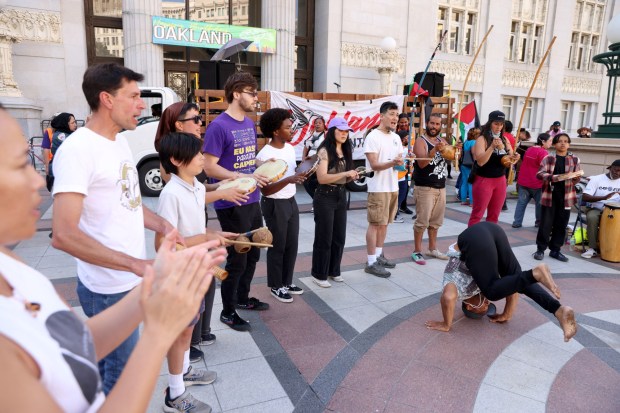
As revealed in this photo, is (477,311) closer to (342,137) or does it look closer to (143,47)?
(342,137)

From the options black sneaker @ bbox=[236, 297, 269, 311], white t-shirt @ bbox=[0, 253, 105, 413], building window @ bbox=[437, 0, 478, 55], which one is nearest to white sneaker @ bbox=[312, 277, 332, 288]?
black sneaker @ bbox=[236, 297, 269, 311]

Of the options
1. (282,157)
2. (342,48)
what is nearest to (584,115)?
(342,48)

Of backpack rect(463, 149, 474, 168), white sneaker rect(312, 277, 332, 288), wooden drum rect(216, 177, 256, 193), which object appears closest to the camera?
wooden drum rect(216, 177, 256, 193)

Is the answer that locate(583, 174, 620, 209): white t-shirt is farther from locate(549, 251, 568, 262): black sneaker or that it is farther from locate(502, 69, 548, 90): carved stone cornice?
locate(502, 69, 548, 90): carved stone cornice

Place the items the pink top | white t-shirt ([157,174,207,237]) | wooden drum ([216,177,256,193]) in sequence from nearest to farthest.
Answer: white t-shirt ([157,174,207,237])
wooden drum ([216,177,256,193])
the pink top

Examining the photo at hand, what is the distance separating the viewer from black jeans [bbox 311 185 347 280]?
14.4 feet

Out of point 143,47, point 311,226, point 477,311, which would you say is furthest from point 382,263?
point 143,47

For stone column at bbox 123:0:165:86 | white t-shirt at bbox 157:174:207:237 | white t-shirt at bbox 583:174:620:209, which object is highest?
stone column at bbox 123:0:165:86

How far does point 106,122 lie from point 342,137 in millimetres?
2814

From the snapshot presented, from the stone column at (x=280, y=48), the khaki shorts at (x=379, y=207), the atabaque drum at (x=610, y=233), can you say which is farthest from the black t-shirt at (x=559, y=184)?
the stone column at (x=280, y=48)

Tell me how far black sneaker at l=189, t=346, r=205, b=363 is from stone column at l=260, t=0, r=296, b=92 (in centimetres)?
1344

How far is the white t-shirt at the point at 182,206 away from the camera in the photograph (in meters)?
2.48

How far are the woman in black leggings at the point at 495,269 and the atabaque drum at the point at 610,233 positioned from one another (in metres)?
3.16

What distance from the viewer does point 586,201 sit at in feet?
20.6
